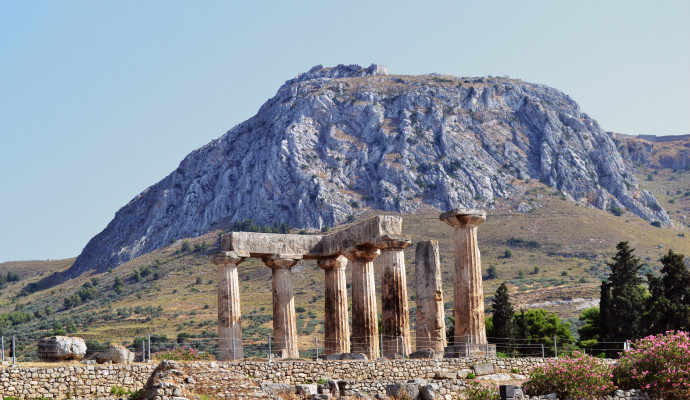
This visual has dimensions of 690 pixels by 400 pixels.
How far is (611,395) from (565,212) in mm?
123339

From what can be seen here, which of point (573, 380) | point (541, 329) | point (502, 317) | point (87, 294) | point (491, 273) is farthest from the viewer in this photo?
point (87, 294)

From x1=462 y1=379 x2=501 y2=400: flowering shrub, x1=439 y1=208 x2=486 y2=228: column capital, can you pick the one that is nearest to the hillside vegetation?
x1=439 y1=208 x2=486 y2=228: column capital

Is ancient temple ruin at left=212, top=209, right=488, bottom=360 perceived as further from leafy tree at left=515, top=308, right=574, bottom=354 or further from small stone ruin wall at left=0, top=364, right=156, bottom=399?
leafy tree at left=515, top=308, right=574, bottom=354

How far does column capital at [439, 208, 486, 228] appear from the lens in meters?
33.0

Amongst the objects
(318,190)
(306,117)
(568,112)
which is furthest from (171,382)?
(568,112)

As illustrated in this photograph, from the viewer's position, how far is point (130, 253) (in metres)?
166

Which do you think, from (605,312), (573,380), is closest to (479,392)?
(573,380)

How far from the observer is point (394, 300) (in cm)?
3481

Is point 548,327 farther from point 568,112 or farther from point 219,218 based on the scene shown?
point 568,112

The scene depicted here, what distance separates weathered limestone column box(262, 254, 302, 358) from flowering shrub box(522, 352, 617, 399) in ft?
42.1

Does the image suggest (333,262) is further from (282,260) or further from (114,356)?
(114,356)

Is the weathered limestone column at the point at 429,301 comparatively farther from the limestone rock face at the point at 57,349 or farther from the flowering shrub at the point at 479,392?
the limestone rock face at the point at 57,349

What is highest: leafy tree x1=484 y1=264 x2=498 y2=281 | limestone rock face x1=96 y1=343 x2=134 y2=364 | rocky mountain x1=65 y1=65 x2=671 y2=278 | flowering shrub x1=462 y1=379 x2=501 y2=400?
rocky mountain x1=65 y1=65 x2=671 y2=278

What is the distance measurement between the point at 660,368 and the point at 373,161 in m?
136
